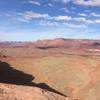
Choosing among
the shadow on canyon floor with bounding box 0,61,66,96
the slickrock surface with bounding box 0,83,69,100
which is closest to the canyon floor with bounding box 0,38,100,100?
the shadow on canyon floor with bounding box 0,61,66,96

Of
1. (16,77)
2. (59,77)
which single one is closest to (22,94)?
(59,77)

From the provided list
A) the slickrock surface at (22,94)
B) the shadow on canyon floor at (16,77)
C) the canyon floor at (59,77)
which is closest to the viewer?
the slickrock surface at (22,94)

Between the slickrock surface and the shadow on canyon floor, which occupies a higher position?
the slickrock surface

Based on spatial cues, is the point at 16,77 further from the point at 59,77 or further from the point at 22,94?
the point at 22,94

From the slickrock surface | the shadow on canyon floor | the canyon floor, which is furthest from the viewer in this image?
the shadow on canyon floor

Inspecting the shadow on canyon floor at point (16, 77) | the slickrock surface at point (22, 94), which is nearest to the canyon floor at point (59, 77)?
the shadow on canyon floor at point (16, 77)

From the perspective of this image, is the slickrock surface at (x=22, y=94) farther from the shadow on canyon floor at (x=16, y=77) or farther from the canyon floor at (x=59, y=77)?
the shadow on canyon floor at (x=16, y=77)

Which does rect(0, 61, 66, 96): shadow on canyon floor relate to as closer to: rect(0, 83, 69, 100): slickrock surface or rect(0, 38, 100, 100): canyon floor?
rect(0, 38, 100, 100): canyon floor

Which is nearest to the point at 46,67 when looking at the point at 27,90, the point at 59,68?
the point at 59,68

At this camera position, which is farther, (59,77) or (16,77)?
(16,77)

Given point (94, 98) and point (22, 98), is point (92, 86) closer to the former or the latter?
point (94, 98)

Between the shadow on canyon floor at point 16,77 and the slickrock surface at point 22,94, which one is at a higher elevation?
the slickrock surface at point 22,94

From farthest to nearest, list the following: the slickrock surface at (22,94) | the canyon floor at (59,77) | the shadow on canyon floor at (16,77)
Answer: the shadow on canyon floor at (16,77)
the canyon floor at (59,77)
the slickrock surface at (22,94)
